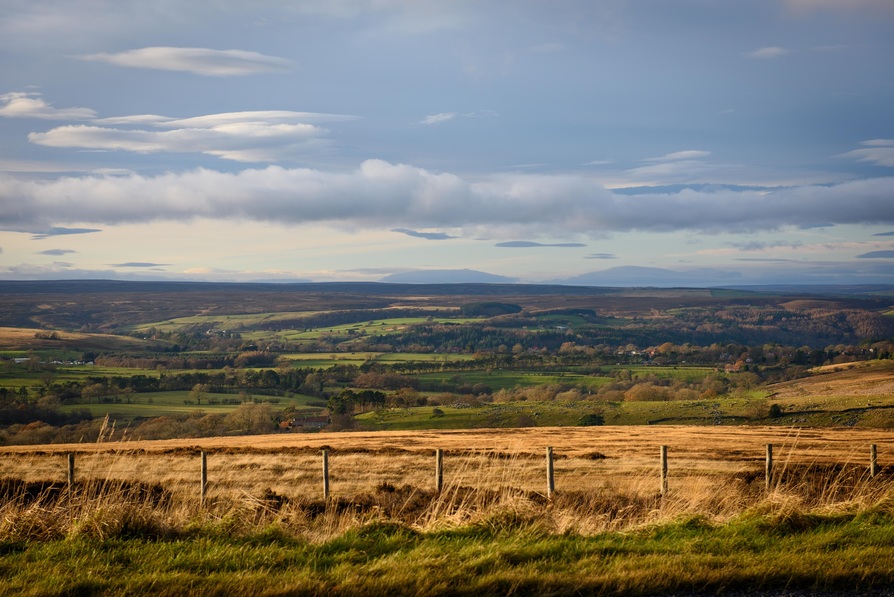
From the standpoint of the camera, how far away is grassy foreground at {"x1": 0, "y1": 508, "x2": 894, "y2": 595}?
912cm

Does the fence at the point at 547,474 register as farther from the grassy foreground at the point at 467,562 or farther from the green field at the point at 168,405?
the green field at the point at 168,405

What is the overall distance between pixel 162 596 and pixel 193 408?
93667 mm

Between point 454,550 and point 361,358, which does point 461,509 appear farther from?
point 361,358

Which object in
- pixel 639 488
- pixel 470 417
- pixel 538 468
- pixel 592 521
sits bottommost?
pixel 470 417

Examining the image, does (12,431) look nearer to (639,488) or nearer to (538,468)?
(538,468)

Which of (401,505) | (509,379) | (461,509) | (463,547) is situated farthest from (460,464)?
(509,379)

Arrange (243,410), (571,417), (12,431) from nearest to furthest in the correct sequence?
(12,431), (571,417), (243,410)

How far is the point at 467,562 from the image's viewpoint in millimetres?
9977

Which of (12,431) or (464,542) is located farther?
(12,431)

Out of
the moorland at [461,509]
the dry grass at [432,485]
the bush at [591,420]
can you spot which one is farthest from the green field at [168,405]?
the dry grass at [432,485]

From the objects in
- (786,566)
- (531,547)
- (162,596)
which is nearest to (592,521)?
(531,547)

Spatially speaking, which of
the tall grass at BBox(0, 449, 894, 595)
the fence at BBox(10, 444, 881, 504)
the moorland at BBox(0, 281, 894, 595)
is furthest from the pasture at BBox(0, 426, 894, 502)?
the tall grass at BBox(0, 449, 894, 595)

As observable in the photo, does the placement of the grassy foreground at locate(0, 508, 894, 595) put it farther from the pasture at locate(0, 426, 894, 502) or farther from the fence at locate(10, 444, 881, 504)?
the pasture at locate(0, 426, 894, 502)

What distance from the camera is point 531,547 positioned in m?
10.7
